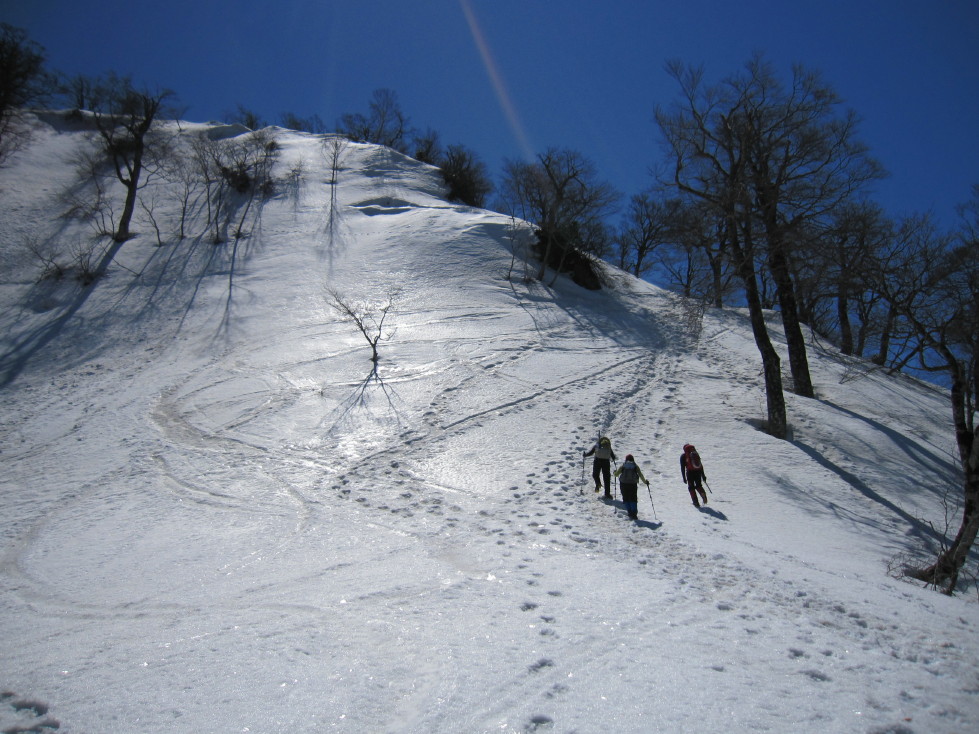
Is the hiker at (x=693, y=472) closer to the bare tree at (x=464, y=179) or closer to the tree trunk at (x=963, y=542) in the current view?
the tree trunk at (x=963, y=542)

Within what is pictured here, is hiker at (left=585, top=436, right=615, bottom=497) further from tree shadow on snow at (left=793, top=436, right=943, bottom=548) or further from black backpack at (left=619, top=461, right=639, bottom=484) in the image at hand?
tree shadow on snow at (left=793, top=436, right=943, bottom=548)

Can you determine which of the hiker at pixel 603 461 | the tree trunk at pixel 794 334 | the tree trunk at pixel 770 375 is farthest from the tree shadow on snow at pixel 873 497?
the hiker at pixel 603 461

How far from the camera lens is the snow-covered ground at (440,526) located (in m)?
4.32

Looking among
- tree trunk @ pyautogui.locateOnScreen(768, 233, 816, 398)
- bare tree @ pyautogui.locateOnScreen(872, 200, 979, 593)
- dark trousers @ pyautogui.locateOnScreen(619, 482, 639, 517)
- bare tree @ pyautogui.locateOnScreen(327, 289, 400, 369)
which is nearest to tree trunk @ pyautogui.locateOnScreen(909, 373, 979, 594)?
bare tree @ pyautogui.locateOnScreen(872, 200, 979, 593)

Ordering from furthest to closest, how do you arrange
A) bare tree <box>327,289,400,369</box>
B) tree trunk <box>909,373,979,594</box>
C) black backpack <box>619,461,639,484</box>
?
bare tree <box>327,289,400,369</box>, black backpack <box>619,461,639,484</box>, tree trunk <box>909,373,979,594</box>

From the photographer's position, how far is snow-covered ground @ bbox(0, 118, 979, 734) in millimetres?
4320

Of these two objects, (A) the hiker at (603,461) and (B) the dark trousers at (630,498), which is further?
(A) the hiker at (603,461)

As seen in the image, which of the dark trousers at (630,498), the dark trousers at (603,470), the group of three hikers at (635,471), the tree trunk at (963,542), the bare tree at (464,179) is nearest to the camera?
the tree trunk at (963,542)

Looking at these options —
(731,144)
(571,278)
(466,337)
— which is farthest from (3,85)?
(731,144)

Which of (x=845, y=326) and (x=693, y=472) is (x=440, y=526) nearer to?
(x=693, y=472)

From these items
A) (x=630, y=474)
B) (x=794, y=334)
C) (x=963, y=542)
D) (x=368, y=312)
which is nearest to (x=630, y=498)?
(x=630, y=474)

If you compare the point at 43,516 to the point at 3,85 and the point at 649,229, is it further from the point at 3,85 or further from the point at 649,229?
the point at 649,229

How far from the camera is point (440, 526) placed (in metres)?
8.42

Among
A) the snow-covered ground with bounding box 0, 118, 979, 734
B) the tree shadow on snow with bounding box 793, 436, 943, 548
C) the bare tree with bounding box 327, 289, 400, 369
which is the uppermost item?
the bare tree with bounding box 327, 289, 400, 369
